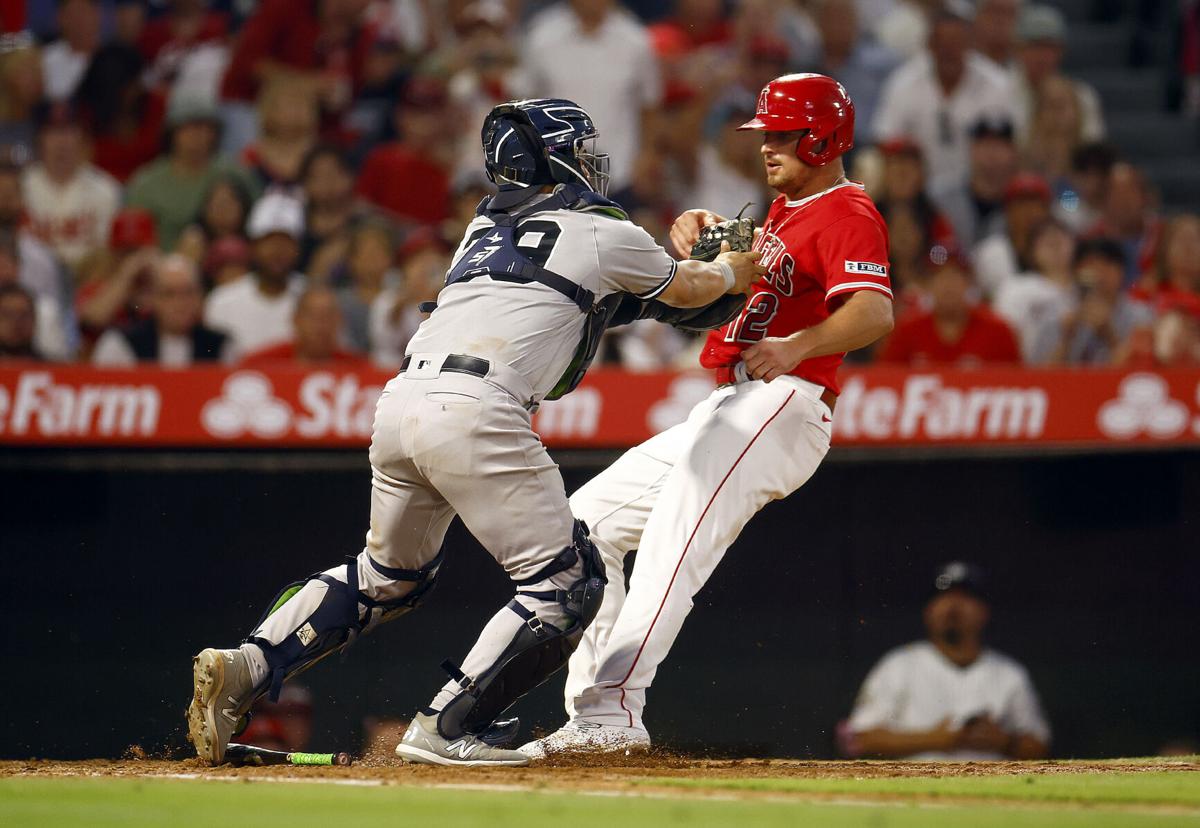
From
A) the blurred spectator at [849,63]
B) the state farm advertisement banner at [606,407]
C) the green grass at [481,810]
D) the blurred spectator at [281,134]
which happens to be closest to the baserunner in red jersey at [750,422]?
the green grass at [481,810]

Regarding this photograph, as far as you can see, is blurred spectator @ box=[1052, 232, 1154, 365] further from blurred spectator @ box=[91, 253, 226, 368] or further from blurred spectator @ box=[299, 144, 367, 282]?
blurred spectator @ box=[91, 253, 226, 368]

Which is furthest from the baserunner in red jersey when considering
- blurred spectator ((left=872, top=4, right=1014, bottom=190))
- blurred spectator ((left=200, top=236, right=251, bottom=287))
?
blurred spectator ((left=872, top=4, right=1014, bottom=190))

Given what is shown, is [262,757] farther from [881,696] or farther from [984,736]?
[984,736]

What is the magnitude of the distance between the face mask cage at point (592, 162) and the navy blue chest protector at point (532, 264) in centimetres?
10

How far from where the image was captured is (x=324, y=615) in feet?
15.6

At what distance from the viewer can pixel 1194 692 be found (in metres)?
7.00

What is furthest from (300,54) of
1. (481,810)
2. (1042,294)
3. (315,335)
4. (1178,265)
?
(481,810)

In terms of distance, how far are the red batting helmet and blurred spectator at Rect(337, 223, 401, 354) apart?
3367 mm

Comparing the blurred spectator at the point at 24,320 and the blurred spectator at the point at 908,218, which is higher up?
the blurred spectator at the point at 908,218

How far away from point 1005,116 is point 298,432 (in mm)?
5166

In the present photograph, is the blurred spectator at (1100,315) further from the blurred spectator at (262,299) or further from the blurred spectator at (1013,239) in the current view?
the blurred spectator at (262,299)

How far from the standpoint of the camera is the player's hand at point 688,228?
5.34 meters

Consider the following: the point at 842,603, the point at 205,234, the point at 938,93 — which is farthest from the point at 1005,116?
the point at 205,234

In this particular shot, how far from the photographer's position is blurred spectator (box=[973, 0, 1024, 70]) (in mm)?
10250
